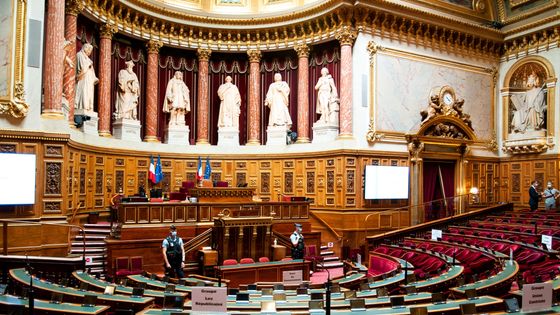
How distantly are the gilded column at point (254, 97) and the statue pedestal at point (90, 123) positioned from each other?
6.33 meters

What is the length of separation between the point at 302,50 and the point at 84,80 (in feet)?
28.5

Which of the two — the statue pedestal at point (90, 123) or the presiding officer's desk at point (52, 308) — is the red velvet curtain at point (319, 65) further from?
the presiding officer's desk at point (52, 308)

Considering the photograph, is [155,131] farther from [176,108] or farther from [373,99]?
[373,99]

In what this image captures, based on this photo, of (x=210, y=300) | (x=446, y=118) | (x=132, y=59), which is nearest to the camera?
(x=210, y=300)

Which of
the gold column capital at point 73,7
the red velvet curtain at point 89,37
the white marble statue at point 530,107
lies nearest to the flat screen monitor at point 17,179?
the gold column capital at point 73,7

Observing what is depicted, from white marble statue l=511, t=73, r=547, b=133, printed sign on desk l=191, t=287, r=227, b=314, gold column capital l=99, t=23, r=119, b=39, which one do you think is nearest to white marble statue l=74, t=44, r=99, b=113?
gold column capital l=99, t=23, r=119, b=39

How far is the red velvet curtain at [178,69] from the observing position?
21500mm

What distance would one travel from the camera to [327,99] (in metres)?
20.5

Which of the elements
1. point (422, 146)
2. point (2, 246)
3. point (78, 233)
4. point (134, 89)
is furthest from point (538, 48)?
point (2, 246)

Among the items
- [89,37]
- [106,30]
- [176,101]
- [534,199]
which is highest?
[106,30]

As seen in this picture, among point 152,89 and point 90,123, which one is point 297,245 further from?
point 152,89

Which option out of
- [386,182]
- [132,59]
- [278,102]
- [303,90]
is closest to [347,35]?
[303,90]

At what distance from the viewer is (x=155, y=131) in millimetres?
20641

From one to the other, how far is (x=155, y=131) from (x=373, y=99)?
8.81 metres
